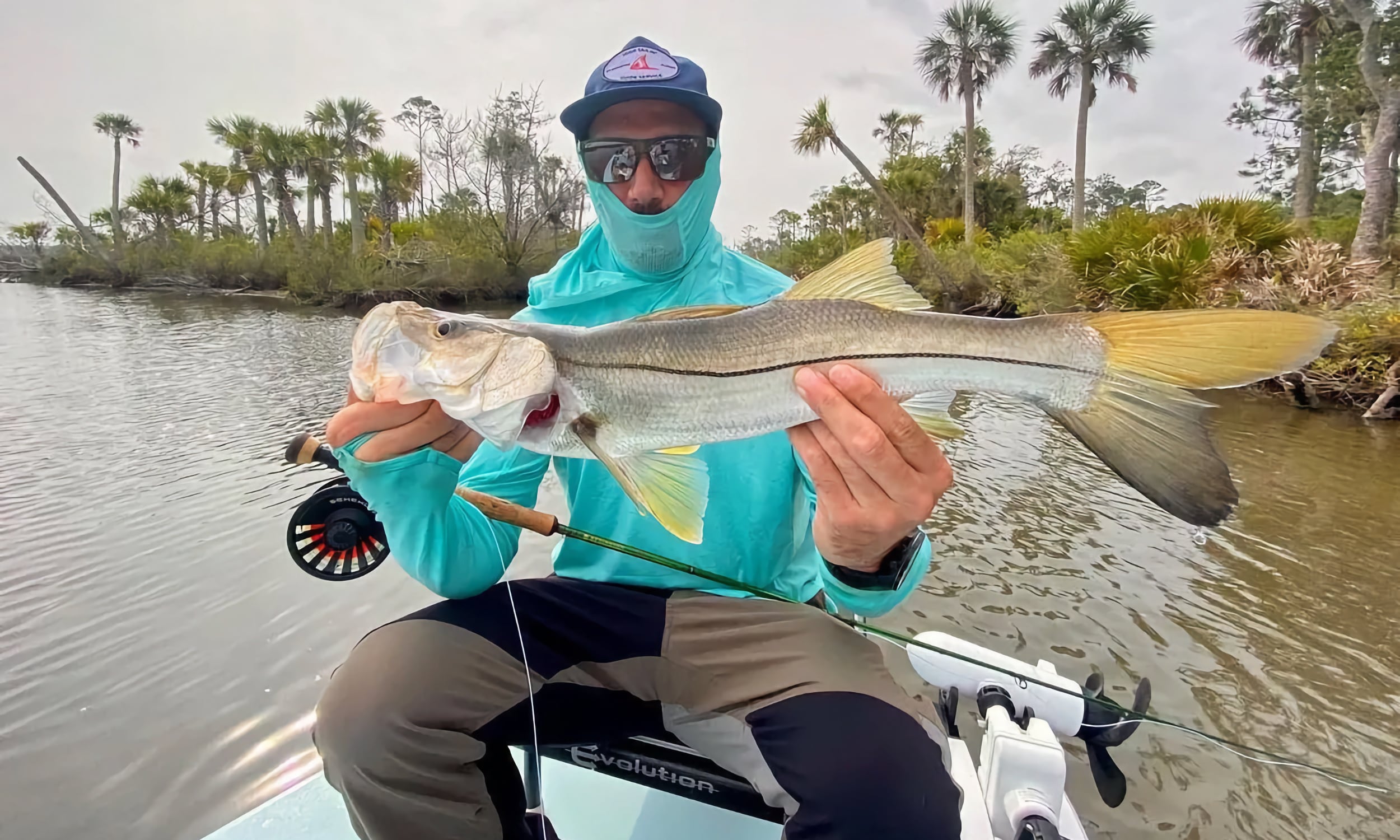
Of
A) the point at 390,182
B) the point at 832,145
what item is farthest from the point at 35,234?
the point at 832,145

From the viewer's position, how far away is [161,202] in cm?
4597

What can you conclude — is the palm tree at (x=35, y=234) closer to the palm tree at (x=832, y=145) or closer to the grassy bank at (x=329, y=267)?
the grassy bank at (x=329, y=267)

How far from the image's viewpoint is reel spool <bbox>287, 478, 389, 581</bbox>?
2092mm

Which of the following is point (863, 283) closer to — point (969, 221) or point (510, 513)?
point (510, 513)

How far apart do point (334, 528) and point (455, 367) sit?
35.5 inches

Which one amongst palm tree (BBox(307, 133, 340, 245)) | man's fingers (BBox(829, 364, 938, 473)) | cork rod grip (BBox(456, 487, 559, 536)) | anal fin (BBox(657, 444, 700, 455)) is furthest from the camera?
palm tree (BBox(307, 133, 340, 245))

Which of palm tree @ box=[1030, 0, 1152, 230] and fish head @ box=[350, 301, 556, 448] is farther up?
palm tree @ box=[1030, 0, 1152, 230]

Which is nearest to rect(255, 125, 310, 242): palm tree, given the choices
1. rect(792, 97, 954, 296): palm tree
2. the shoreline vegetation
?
the shoreline vegetation

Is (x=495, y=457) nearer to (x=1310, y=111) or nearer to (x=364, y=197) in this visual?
(x=1310, y=111)

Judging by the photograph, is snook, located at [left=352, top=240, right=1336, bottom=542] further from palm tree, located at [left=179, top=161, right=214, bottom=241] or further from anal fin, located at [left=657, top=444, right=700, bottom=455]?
palm tree, located at [left=179, top=161, right=214, bottom=241]

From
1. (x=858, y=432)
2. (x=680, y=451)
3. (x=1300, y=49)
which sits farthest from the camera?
(x=1300, y=49)

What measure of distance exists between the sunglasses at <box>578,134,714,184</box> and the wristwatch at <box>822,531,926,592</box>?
4.60ft

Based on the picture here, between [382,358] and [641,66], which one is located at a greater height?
[641,66]

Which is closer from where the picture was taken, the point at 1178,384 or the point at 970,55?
the point at 1178,384
